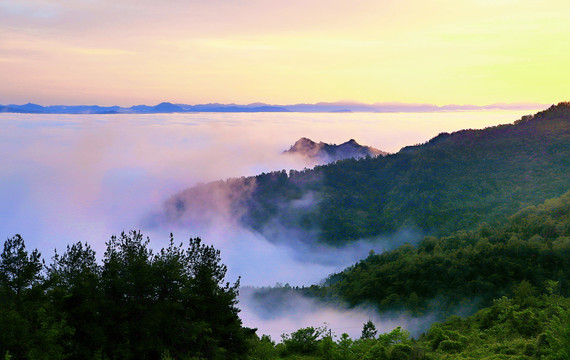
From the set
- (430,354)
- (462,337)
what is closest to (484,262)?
(462,337)

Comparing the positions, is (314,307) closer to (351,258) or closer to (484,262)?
(484,262)

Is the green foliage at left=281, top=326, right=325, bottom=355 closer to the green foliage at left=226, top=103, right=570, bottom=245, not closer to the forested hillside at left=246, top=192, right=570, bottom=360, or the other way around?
the forested hillside at left=246, top=192, right=570, bottom=360

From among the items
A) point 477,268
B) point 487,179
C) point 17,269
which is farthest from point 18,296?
point 487,179

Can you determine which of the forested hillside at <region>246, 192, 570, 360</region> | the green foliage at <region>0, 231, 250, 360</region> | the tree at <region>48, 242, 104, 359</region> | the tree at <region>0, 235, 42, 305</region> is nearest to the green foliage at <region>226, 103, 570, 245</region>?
the forested hillside at <region>246, 192, 570, 360</region>

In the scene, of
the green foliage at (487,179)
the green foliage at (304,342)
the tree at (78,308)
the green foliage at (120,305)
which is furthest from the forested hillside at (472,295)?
the green foliage at (487,179)

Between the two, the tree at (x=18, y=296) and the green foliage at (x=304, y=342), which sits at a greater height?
the tree at (x=18, y=296)

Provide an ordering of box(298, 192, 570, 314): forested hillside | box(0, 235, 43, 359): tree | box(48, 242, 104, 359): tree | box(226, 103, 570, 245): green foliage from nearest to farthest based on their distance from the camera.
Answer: box(0, 235, 43, 359): tree < box(48, 242, 104, 359): tree < box(298, 192, 570, 314): forested hillside < box(226, 103, 570, 245): green foliage

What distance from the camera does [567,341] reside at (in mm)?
21219

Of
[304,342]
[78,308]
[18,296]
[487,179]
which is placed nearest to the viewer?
[18,296]

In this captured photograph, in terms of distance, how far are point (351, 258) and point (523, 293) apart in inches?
5888

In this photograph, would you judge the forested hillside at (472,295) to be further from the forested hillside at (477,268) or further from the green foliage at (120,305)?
the green foliage at (120,305)

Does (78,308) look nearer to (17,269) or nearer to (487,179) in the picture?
(17,269)

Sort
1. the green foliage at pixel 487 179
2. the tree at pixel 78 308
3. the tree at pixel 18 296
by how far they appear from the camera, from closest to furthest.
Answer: the tree at pixel 18 296 → the tree at pixel 78 308 → the green foliage at pixel 487 179

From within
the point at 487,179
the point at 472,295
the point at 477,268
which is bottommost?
the point at 472,295
